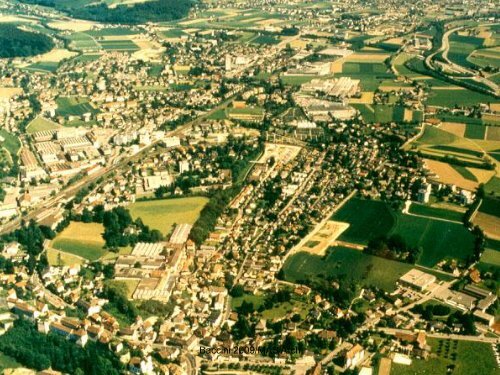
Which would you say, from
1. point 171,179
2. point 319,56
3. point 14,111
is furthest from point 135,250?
point 319,56

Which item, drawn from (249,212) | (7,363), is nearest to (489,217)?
(249,212)

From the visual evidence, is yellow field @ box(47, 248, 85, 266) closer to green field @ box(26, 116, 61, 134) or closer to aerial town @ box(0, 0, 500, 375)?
aerial town @ box(0, 0, 500, 375)

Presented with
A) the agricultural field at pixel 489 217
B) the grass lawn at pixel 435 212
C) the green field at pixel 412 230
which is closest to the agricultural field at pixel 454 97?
the agricultural field at pixel 489 217

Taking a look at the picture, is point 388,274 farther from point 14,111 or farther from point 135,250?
point 14,111

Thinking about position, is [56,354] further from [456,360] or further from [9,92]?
[9,92]

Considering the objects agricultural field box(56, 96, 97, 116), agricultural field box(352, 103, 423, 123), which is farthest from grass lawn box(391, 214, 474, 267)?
agricultural field box(56, 96, 97, 116)

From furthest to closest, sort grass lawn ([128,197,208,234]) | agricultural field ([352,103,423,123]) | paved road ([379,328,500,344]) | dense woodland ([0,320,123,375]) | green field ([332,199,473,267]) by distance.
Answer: agricultural field ([352,103,423,123])
grass lawn ([128,197,208,234])
green field ([332,199,473,267])
paved road ([379,328,500,344])
dense woodland ([0,320,123,375])
